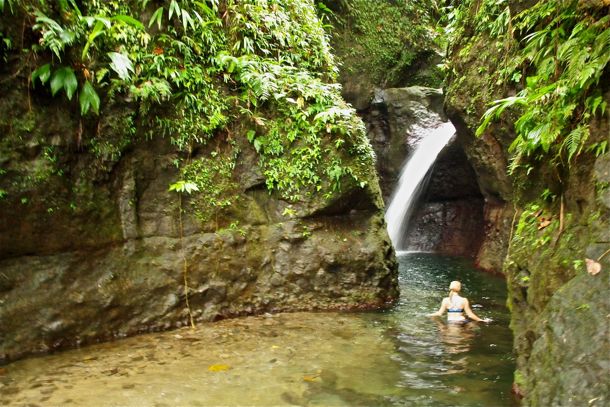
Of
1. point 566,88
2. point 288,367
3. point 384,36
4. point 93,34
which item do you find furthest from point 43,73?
point 384,36

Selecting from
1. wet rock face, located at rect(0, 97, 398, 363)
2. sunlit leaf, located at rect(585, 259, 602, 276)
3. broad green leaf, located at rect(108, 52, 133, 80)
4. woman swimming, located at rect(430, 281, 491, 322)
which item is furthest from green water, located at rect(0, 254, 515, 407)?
broad green leaf, located at rect(108, 52, 133, 80)

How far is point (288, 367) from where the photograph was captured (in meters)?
4.56

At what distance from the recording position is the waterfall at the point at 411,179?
13.4 metres

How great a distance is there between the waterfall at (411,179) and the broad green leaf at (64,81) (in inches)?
409

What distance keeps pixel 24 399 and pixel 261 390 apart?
2006mm

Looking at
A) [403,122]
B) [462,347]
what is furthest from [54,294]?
[403,122]

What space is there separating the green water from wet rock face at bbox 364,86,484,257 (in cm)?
728

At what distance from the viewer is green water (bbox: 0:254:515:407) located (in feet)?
12.8

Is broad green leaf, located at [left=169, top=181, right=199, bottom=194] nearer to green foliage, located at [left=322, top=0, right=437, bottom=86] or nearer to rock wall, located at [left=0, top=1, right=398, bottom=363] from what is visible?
rock wall, located at [left=0, top=1, right=398, bottom=363]

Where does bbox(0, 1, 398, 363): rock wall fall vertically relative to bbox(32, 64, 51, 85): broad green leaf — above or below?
below

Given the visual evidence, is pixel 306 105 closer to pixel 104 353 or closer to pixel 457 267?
pixel 104 353

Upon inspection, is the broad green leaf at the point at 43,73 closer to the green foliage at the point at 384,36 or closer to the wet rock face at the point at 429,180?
the wet rock face at the point at 429,180

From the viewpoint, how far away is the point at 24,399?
12.5 ft

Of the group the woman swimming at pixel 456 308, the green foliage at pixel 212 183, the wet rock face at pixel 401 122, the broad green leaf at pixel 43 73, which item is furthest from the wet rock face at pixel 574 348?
the wet rock face at pixel 401 122
